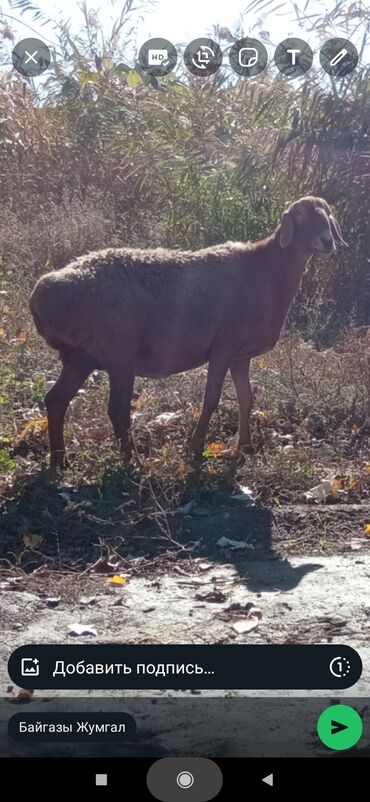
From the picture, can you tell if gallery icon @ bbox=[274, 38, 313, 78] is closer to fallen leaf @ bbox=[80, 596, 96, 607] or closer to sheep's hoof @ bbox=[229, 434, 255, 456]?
fallen leaf @ bbox=[80, 596, 96, 607]

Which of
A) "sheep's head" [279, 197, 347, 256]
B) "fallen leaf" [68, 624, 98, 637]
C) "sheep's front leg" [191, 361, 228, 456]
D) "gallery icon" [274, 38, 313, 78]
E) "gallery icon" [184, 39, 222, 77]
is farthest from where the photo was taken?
"sheep's head" [279, 197, 347, 256]

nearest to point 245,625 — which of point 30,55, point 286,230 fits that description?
point 30,55

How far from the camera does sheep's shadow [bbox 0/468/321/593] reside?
620cm

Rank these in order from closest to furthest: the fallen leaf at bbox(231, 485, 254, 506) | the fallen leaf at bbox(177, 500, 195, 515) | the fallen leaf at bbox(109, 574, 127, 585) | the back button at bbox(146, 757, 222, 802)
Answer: the back button at bbox(146, 757, 222, 802) → the fallen leaf at bbox(109, 574, 127, 585) → the fallen leaf at bbox(177, 500, 195, 515) → the fallen leaf at bbox(231, 485, 254, 506)

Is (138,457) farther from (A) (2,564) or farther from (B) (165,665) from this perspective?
(B) (165,665)

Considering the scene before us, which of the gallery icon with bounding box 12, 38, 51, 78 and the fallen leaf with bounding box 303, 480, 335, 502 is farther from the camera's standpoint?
the fallen leaf with bounding box 303, 480, 335, 502

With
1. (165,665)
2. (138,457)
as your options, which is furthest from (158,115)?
(165,665)

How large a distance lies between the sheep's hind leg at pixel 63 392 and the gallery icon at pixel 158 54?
8.20 ft

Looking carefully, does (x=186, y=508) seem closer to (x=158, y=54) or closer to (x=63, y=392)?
(x=63, y=392)

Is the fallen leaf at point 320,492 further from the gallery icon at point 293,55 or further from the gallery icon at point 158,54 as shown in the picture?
the gallery icon at point 158,54

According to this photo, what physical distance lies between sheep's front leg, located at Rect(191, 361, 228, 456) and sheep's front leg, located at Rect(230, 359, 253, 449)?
0.20 meters

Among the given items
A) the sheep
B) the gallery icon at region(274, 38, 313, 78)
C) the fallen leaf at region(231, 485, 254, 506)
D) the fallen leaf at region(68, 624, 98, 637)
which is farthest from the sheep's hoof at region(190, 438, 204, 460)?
the fallen leaf at region(68, 624, 98, 637)

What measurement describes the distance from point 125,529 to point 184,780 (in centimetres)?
321

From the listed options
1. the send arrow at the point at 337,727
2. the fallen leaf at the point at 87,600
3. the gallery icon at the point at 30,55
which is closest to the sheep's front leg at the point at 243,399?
the fallen leaf at the point at 87,600
